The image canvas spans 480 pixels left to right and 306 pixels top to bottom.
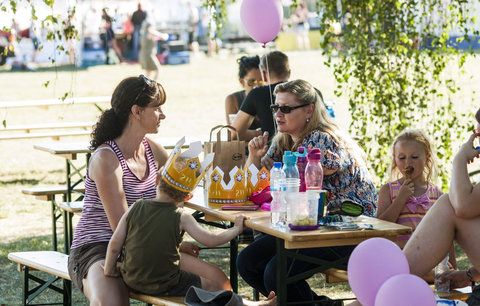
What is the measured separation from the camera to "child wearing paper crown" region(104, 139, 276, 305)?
180 inches

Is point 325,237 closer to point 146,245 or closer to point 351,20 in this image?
point 146,245

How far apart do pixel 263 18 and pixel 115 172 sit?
7.38 feet

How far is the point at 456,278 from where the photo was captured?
4.51 meters

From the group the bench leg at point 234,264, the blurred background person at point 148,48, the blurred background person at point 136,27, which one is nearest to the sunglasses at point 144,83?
the bench leg at point 234,264

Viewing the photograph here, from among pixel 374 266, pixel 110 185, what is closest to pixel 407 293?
pixel 374 266

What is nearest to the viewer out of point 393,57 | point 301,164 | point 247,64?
point 301,164

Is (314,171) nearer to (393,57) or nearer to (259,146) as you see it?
(259,146)

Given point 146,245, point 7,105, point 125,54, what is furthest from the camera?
point 125,54

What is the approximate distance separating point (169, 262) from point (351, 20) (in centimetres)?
427

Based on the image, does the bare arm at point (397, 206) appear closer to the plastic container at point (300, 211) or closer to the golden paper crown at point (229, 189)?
the golden paper crown at point (229, 189)

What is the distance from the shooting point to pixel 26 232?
9039 millimetres

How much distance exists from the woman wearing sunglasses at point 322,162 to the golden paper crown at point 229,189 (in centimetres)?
28

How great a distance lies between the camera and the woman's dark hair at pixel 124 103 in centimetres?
505

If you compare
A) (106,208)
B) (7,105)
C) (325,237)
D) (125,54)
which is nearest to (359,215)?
(325,237)
